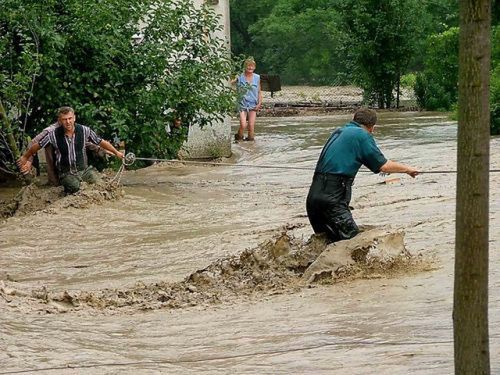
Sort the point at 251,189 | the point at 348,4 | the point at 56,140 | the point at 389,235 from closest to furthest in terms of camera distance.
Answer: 1. the point at 389,235
2. the point at 56,140
3. the point at 251,189
4. the point at 348,4

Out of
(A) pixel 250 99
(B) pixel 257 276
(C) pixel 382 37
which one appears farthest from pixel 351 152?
(C) pixel 382 37

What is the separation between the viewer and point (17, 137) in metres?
16.0

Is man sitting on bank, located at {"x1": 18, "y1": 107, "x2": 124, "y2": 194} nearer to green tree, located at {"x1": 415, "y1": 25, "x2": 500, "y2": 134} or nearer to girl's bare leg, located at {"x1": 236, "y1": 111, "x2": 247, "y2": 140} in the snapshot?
girl's bare leg, located at {"x1": 236, "y1": 111, "x2": 247, "y2": 140}

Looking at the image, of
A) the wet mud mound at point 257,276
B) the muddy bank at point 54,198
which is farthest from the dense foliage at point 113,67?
the wet mud mound at point 257,276

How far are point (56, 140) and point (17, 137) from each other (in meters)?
1.74

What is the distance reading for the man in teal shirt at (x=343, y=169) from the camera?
9469 mm

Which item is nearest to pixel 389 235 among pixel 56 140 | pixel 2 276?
pixel 2 276

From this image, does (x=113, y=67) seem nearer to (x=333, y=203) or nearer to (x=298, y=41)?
(x=333, y=203)

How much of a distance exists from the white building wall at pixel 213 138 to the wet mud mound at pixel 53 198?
515 cm

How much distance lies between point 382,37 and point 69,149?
1842 centimetres

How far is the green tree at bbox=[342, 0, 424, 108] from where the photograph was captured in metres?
31.4

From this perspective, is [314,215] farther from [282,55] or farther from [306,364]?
[282,55]

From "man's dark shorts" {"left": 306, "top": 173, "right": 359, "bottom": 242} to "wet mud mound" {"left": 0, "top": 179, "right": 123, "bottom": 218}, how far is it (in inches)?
204

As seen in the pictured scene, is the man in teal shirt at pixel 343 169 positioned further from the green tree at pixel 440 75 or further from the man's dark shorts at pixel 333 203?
the green tree at pixel 440 75
